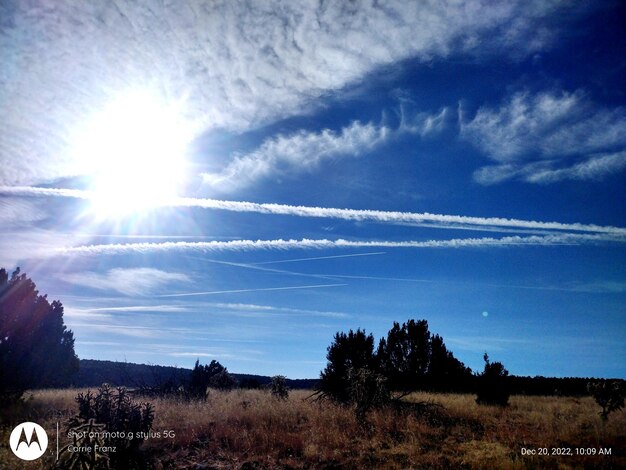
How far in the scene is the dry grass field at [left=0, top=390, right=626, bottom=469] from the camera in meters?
9.29

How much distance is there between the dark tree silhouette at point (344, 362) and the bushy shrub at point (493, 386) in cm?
538

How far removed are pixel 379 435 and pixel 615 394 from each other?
9.83 m

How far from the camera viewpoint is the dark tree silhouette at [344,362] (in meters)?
19.2

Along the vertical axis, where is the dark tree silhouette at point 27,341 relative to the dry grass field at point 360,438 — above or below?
above

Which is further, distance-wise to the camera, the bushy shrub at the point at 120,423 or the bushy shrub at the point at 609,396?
the bushy shrub at the point at 609,396

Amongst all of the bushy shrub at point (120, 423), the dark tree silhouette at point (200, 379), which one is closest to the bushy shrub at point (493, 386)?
the dark tree silhouette at point (200, 379)

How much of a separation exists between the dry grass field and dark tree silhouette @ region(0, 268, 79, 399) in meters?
4.51

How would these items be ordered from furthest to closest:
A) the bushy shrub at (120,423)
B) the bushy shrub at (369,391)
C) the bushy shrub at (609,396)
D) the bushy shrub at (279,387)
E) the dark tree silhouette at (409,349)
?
the dark tree silhouette at (409,349)
the bushy shrub at (279,387)
the bushy shrub at (369,391)
the bushy shrub at (609,396)
the bushy shrub at (120,423)

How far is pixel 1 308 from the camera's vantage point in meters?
18.9

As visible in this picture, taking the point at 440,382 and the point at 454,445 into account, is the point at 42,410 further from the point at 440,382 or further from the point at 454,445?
the point at 440,382

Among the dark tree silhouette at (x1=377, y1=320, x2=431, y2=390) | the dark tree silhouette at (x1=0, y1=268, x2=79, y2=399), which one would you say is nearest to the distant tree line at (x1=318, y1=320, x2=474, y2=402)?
the dark tree silhouette at (x1=377, y1=320, x2=431, y2=390)

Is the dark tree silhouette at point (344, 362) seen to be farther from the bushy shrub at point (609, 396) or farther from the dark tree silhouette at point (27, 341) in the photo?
the dark tree silhouette at point (27, 341)

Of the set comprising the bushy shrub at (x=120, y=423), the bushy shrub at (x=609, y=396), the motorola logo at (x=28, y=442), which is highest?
the bushy shrub at (x=609, y=396)

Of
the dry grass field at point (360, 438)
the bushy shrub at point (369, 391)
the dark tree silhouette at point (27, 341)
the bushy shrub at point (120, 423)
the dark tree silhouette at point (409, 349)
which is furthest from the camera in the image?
the dark tree silhouette at point (409, 349)
